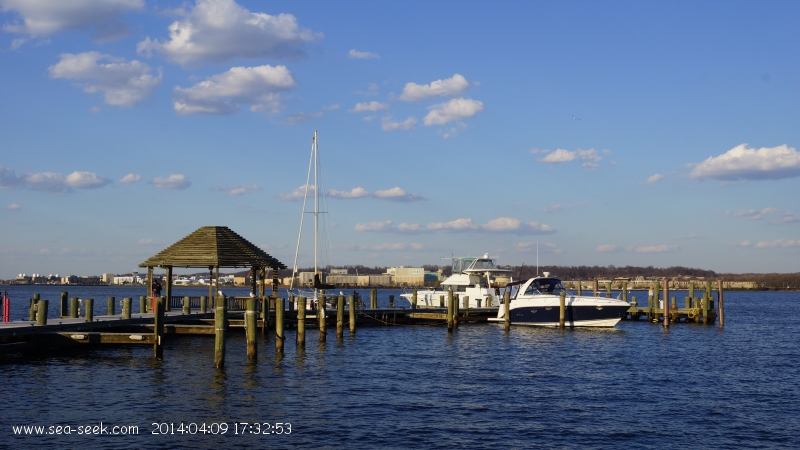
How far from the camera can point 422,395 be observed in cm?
2303

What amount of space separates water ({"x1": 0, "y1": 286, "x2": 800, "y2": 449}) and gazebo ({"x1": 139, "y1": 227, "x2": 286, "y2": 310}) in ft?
13.9

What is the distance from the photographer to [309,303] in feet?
158

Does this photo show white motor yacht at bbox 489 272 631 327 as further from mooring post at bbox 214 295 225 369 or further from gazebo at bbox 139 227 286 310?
mooring post at bbox 214 295 225 369

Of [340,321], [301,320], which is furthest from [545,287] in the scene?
[301,320]

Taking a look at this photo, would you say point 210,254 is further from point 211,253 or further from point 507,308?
point 507,308

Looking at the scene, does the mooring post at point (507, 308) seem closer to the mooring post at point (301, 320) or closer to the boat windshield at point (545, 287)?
the boat windshield at point (545, 287)

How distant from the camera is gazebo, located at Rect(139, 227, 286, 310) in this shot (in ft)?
127

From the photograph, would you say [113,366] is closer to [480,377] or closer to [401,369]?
[401,369]

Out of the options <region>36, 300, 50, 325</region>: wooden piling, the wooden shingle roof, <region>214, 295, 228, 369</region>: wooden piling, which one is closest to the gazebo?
the wooden shingle roof

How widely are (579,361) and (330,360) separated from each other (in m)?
10.6

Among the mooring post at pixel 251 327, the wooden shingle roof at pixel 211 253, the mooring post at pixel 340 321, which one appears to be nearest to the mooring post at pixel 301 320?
the mooring post at pixel 251 327

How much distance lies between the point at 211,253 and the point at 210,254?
0.29ft

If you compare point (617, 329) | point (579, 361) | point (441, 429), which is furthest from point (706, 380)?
point (617, 329)

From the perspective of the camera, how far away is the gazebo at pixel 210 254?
38562mm
